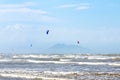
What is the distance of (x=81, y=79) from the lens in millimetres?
29109

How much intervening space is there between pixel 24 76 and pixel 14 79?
75.9 inches

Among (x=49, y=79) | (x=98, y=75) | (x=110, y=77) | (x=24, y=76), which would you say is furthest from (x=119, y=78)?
(x=24, y=76)

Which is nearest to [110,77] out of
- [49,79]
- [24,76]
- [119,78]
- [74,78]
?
[119,78]

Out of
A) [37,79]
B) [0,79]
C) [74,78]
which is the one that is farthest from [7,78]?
[74,78]

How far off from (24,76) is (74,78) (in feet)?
15.8

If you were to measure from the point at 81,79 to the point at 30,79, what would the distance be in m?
3.97

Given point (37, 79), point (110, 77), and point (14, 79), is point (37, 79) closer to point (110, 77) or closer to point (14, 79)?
point (14, 79)

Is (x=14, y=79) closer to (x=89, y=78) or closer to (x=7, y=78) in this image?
(x=7, y=78)

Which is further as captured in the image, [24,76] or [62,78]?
[24,76]

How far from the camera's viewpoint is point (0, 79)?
3075 centimetres

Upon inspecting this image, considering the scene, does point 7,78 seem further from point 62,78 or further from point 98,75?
point 98,75

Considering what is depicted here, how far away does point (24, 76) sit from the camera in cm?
3250

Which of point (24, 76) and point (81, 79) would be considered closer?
point (81, 79)

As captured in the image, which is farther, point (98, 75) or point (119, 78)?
point (98, 75)
